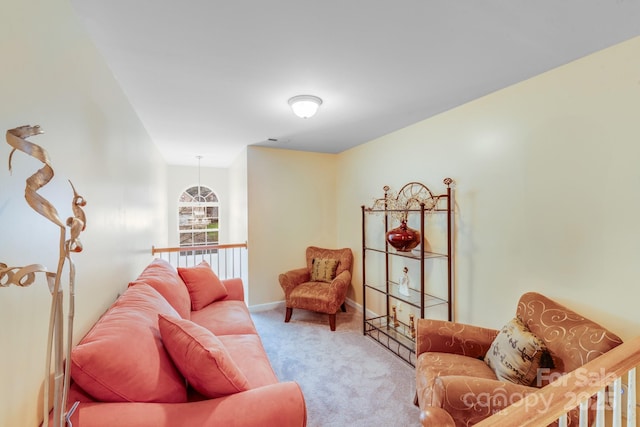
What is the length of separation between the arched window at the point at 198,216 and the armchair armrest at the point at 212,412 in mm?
5788

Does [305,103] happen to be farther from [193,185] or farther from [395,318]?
[193,185]

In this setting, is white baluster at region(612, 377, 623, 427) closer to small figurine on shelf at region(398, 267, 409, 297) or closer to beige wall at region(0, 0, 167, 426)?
small figurine on shelf at region(398, 267, 409, 297)

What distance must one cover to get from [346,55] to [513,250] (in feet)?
6.10

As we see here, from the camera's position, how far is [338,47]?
1606 millimetres

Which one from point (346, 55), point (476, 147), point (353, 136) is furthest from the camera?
point (353, 136)

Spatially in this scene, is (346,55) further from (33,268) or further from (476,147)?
(33,268)

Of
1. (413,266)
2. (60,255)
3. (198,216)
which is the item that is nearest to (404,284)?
(413,266)

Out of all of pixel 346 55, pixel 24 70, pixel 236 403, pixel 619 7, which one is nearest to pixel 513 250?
pixel 619 7

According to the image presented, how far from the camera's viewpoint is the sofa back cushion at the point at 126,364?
1.04 metres

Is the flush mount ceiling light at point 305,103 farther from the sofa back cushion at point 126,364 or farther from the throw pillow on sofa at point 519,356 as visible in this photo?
the throw pillow on sofa at point 519,356

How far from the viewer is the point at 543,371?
4.95ft

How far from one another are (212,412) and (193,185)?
595 centimetres

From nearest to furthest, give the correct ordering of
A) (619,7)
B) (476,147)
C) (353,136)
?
1. (619,7)
2. (476,147)
3. (353,136)

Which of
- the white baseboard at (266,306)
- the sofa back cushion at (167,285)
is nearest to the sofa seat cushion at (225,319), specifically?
the sofa back cushion at (167,285)
